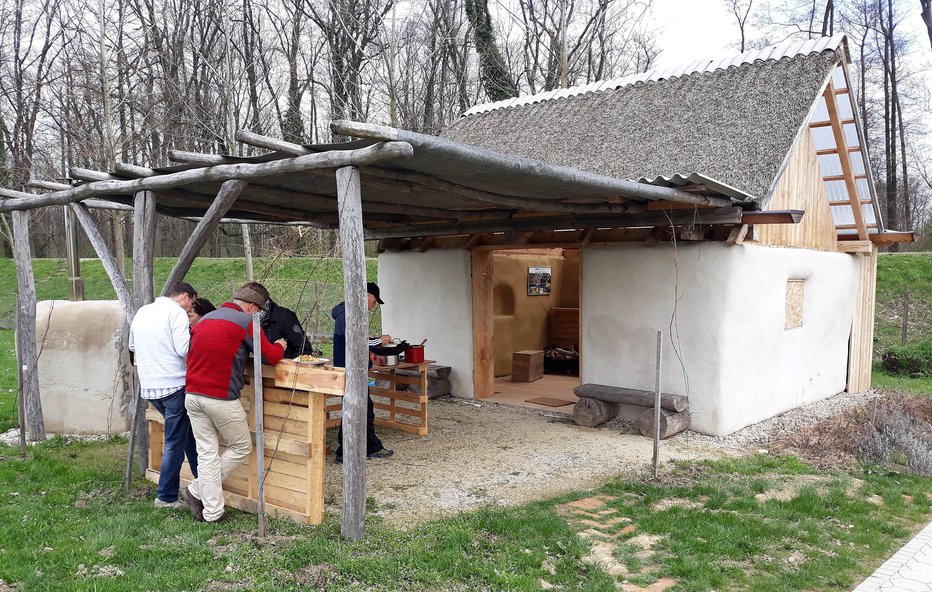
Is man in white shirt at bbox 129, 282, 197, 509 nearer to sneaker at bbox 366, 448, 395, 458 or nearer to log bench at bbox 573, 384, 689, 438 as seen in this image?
sneaker at bbox 366, 448, 395, 458

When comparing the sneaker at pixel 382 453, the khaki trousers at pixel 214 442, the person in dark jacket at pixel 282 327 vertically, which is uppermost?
the person in dark jacket at pixel 282 327

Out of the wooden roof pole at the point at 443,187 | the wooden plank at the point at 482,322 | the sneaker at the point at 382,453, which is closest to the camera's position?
the wooden roof pole at the point at 443,187

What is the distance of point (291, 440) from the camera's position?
4.54 meters

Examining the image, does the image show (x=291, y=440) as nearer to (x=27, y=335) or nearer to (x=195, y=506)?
(x=195, y=506)

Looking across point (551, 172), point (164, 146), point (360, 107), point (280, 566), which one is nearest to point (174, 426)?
point (280, 566)

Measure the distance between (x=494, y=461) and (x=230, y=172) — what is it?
139 inches

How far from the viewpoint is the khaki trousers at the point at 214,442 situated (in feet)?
14.5

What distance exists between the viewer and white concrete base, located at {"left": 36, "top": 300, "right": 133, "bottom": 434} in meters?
7.23

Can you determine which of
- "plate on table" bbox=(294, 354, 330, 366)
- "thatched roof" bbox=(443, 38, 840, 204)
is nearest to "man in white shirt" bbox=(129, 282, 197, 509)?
"plate on table" bbox=(294, 354, 330, 366)

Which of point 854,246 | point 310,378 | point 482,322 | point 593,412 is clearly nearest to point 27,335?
point 310,378

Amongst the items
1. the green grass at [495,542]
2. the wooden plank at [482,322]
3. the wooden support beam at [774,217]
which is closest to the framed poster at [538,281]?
the wooden plank at [482,322]

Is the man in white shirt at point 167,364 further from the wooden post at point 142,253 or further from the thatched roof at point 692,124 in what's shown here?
the thatched roof at point 692,124

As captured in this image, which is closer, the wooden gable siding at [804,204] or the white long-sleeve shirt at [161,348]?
the white long-sleeve shirt at [161,348]

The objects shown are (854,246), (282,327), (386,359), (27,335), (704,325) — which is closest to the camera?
(282,327)
